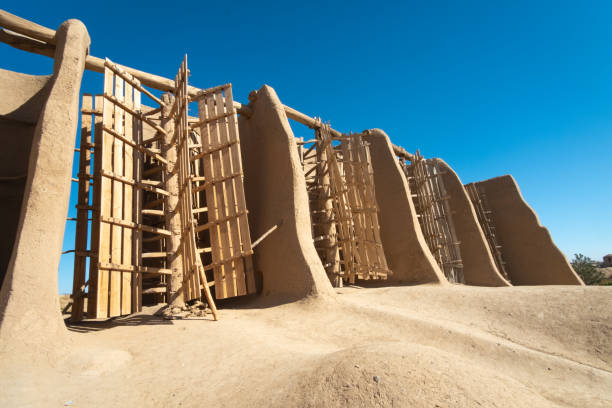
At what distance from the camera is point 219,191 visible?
7.11 metres

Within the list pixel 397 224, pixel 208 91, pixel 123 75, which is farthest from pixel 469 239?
pixel 123 75

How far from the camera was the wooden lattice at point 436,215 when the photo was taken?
1181 centimetres

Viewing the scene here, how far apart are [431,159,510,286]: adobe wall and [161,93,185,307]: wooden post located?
10.3 metres

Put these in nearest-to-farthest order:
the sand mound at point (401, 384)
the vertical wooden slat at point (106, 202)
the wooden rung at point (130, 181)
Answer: the sand mound at point (401, 384)
the vertical wooden slat at point (106, 202)
the wooden rung at point (130, 181)

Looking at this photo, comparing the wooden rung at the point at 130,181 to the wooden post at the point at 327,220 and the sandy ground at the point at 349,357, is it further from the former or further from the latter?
the wooden post at the point at 327,220

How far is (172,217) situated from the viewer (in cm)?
681

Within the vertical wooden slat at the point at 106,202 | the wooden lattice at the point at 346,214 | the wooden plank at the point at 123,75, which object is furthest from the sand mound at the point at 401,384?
the wooden plank at the point at 123,75

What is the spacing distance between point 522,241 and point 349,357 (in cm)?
1346

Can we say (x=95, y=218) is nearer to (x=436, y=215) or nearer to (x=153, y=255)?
(x=153, y=255)

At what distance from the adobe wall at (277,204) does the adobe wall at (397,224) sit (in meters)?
4.28

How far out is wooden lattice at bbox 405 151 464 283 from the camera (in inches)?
465

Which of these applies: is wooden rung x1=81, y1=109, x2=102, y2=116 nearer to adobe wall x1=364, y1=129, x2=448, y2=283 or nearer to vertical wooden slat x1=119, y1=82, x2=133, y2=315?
vertical wooden slat x1=119, y1=82, x2=133, y2=315

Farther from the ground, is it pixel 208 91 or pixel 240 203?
pixel 208 91

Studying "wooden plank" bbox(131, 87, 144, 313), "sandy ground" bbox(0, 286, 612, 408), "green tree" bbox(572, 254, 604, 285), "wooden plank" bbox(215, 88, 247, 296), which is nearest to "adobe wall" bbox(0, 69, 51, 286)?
"wooden plank" bbox(131, 87, 144, 313)
